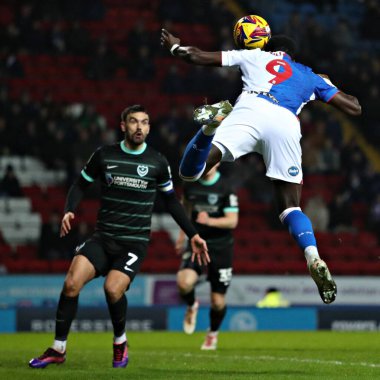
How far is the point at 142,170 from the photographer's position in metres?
10.3

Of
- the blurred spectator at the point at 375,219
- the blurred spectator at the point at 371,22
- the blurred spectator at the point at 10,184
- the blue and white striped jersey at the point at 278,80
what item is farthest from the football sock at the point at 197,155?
the blurred spectator at the point at 371,22

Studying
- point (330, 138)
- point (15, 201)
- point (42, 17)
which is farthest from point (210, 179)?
point (42, 17)

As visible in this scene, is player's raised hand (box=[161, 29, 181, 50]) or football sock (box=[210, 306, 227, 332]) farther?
football sock (box=[210, 306, 227, 332])

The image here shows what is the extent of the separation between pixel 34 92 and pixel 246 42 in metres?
16.3

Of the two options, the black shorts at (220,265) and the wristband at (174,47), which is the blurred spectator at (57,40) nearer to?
the black shorts at (220,265)

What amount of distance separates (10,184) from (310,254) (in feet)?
44.4

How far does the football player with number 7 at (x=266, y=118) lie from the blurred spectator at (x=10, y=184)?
41.1 ft

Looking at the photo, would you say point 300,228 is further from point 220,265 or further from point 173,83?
point 173,83

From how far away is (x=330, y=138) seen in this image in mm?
25016

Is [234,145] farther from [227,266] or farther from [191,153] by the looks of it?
[227,266]

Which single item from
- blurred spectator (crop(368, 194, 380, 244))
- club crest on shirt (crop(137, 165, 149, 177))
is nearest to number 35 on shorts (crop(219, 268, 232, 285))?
club crest on shirt (crop(137, 165, 149, 177))

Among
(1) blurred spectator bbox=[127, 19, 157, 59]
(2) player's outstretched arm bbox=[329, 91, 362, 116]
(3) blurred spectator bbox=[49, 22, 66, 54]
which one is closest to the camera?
(2) player's outstretched arm bbox=[329, 91, 362, 116]

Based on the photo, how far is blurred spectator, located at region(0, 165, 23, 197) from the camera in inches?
842

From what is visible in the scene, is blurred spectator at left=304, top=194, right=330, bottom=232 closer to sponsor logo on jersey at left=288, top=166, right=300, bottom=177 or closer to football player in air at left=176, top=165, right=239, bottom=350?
football player in air at left=176, top=165, right=239, bottom=350
